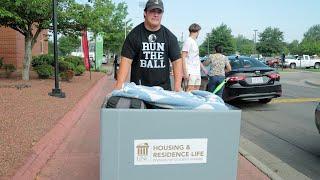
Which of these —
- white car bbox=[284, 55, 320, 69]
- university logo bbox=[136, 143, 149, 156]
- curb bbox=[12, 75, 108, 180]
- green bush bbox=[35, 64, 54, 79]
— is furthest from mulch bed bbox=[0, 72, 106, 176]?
white car bbox=[284, 55, 320, 69]

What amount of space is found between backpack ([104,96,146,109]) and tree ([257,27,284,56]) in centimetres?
8240

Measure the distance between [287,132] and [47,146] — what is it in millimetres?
4431

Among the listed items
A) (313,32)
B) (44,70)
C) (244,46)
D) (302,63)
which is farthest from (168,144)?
(313,32)

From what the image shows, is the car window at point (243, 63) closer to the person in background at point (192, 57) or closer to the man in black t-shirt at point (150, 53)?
the person in background at point (192, 57)

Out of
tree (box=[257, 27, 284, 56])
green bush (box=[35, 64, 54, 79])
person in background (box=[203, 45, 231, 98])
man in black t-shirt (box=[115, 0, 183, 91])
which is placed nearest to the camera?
man in black t-shirt (box=[115, 0, 183, 91])

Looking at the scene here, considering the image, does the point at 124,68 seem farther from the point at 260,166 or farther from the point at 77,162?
the point at 260,166

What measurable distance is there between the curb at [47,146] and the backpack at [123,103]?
7.20 feet

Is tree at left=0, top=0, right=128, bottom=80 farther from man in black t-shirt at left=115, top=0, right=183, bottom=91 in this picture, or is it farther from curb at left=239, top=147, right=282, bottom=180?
man in black t-shirt at left=115, top=0, right=183, bottom=91

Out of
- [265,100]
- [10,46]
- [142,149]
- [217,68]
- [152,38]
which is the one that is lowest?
[265,100]

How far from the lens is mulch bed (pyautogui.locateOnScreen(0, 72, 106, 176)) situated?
17.6 ft

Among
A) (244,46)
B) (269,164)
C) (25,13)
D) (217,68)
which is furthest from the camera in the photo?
(244,46)

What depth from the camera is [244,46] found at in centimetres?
Answer: 12669

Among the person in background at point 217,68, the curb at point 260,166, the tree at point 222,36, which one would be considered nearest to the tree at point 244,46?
the tree at point 222,36

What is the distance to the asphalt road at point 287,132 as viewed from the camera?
6.24m
